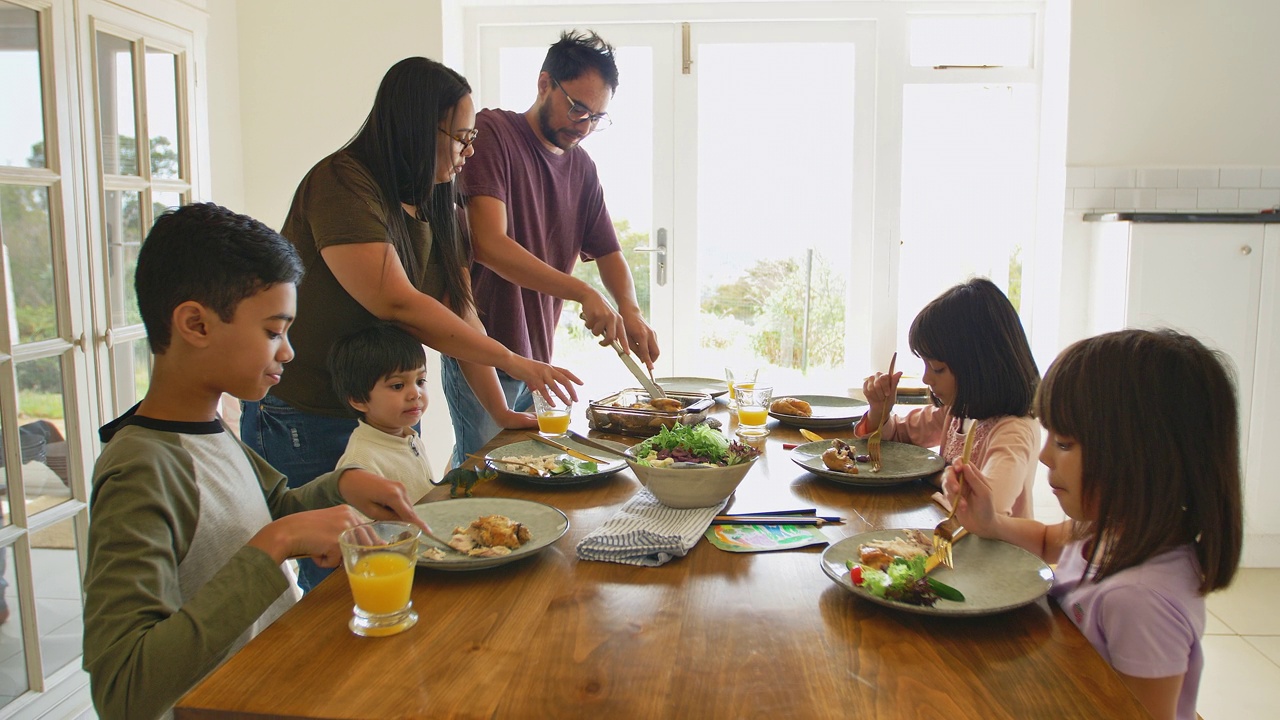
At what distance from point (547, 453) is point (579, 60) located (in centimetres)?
112

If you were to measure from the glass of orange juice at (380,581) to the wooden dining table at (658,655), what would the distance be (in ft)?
0.06

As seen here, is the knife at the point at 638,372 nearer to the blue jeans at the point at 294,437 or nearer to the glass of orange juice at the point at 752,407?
the glass of orange juice at the point at 752,407

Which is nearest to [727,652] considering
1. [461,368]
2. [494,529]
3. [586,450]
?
[494,529]

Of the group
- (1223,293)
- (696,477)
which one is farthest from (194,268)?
(1223,293)

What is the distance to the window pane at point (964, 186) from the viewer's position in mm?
4145

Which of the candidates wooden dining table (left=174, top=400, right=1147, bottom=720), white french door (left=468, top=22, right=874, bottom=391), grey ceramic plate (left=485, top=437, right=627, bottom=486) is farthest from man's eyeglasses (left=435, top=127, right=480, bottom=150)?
white french door (left=468, top=22, right=874, bottom=391)

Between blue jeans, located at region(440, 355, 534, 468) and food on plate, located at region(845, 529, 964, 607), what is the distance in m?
1.33

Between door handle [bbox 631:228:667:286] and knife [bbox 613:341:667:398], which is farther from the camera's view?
door handle [bbox 631:228:667:286]

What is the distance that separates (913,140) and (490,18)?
6.54 feet

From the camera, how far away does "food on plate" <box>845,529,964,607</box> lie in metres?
1.07

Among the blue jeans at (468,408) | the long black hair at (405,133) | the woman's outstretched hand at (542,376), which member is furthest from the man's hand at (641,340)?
the long black hair at (405,133)

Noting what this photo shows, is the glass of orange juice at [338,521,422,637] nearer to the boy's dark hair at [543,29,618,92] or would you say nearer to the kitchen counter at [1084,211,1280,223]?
the boy's dark hair at [543,29,618,92]

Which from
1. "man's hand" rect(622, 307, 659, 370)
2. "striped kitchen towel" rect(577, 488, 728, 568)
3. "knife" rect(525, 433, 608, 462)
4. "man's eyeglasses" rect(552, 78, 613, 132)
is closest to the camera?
"striped kitchen towel" rect(577, 488, 728, 568)

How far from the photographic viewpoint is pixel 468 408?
2.41 meters
